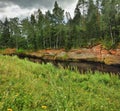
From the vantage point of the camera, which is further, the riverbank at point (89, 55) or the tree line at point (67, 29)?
the tree line at point (67, 29)

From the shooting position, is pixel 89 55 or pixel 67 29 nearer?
pixel 89 55

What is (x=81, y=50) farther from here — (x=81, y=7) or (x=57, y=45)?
(x=81, y=7)

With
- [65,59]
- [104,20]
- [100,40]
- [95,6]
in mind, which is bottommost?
[65,59]

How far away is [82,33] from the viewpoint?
2874 inches

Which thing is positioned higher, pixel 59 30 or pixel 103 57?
pixel 59 30

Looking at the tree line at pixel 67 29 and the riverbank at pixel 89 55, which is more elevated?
the tree line at pixel 67 29

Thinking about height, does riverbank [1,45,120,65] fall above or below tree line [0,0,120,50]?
below

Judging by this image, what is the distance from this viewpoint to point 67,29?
77812 mm

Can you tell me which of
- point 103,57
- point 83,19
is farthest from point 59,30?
point 103,57

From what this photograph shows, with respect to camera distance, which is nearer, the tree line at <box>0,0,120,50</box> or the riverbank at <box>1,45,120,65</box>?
the riverbank at <box>1,45,120,65</box>

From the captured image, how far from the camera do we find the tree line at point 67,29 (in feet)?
220

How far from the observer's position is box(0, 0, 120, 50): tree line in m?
67.2

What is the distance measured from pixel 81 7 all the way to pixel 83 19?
562 cm

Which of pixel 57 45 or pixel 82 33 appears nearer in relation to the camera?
pixel 82 33
